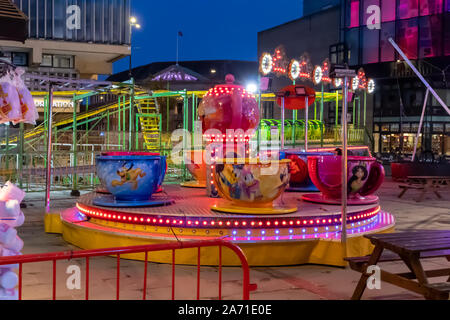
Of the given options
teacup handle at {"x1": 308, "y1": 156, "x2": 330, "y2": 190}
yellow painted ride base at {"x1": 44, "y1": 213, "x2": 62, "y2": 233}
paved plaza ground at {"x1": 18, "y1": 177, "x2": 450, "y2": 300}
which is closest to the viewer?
paved plaza ground at {"x1": 18, "y1": 177, "x2": 450, "y2": 300}

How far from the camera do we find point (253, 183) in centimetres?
749

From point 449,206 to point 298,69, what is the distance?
1193 cm

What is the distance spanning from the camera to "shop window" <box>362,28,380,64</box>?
38.1 meters

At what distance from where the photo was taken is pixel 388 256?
212 inches

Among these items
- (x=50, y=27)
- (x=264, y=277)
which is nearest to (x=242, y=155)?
(x=264, y=277)

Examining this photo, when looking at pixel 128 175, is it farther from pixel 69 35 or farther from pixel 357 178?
pixel 69 35

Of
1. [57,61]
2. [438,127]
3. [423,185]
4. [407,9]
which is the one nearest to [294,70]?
[423,185]

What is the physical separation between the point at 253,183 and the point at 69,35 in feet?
104

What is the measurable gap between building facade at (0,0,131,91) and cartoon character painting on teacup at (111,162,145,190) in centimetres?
2841

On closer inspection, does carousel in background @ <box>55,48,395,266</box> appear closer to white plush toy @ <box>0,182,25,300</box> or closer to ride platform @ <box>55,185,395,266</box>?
ride platform @ <box>55,185,395,266</box>

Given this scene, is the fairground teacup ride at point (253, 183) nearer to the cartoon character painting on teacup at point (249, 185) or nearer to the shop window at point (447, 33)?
the cartoon character painting on teacup at point (249, 185)

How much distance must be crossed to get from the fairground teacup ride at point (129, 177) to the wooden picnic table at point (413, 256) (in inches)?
152

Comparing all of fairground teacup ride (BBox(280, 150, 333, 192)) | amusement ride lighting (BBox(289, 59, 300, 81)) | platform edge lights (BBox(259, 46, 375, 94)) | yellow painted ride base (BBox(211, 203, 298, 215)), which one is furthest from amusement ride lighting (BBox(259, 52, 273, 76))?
yellow painted ride base (BBox(211, 203, 298, 215))
